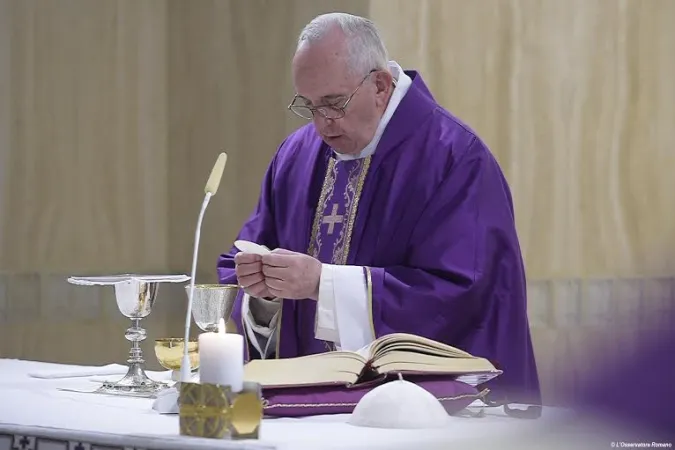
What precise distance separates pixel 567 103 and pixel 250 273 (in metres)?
2.68

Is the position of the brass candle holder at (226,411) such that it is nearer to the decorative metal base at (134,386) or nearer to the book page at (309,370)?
the book page at (309,370)

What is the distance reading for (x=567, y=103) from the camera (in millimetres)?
5266

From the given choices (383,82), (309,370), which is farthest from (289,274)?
(383,82)

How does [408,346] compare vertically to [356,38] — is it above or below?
below

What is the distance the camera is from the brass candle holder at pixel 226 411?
5.84 feet

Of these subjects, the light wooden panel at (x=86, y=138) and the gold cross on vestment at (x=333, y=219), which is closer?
the gold cross on vestment at (x=333, y=219)

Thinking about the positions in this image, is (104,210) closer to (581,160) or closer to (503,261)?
(581,160)

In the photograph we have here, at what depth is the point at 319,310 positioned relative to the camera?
3.10 m

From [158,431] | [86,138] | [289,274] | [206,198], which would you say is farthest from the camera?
[86,138]

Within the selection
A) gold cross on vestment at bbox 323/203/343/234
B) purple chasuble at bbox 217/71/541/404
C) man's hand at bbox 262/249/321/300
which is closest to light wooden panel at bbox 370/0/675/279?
purple chasuble at bbox 217/71/541/404

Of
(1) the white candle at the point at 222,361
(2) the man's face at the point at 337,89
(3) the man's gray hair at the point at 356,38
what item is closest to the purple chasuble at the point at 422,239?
(2) the man's face at the point at 337,89

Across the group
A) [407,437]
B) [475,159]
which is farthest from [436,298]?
[407,437]

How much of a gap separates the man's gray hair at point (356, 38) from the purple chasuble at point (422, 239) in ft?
0.70

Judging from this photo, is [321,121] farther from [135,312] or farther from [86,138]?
[86,138]
